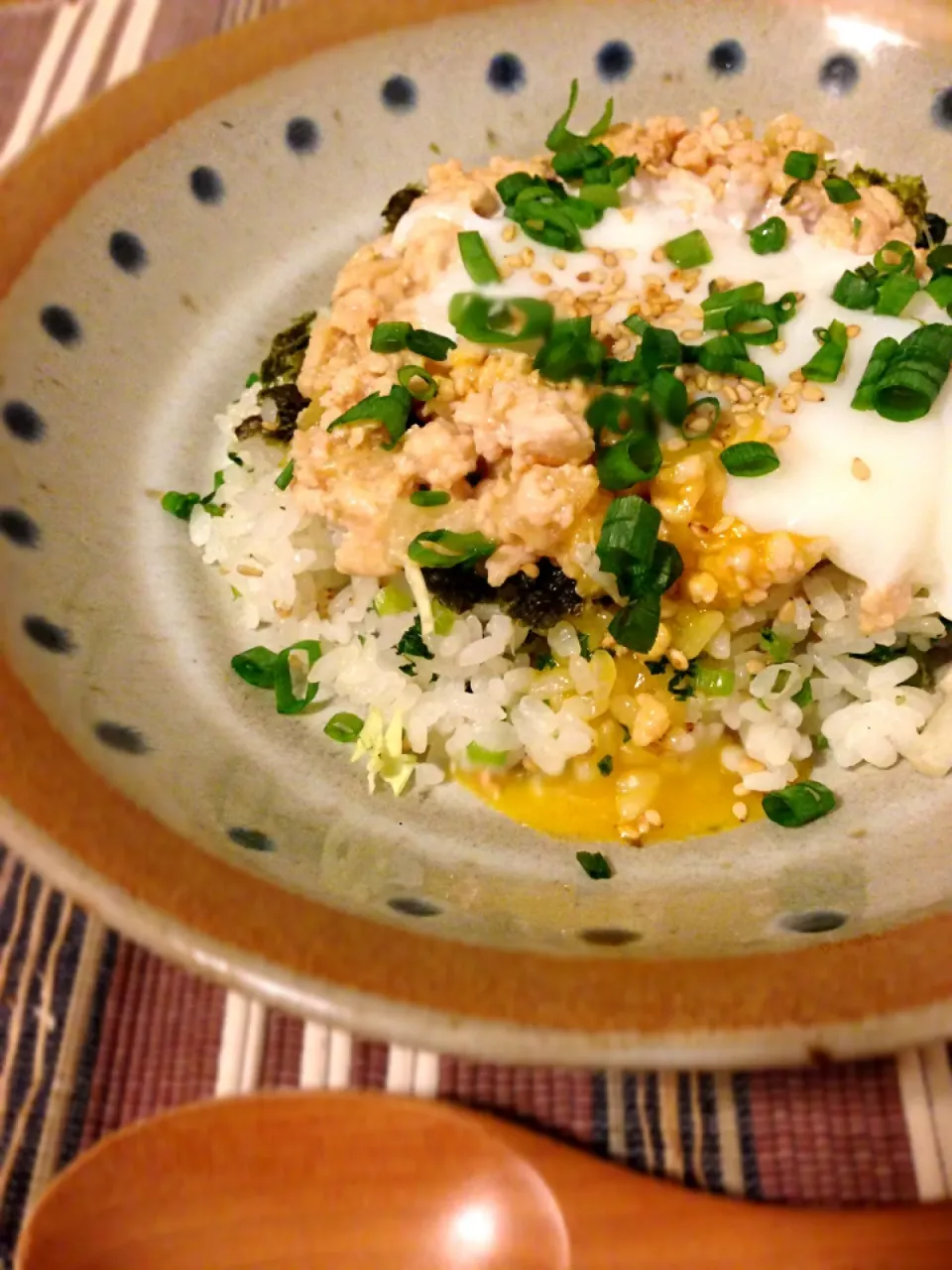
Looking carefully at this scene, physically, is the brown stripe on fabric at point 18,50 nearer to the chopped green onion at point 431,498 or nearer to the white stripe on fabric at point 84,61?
the white stripe on fabric at point 84,61

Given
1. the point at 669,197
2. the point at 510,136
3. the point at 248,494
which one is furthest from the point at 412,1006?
the point at 510,136

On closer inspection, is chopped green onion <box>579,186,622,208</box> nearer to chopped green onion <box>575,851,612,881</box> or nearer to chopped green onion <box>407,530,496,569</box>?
chopped green onion <box>407,530,496,569</box>

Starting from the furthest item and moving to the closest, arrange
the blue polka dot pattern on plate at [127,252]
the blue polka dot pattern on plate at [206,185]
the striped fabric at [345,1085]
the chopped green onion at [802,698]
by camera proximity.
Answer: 1. the blue polka dot pattern on plate at [206,185]
2. the blue polka dot pattern on plate at [127,252]
3. the chopped green onion at [802,698]
4. the striped fabric at [345,1085]

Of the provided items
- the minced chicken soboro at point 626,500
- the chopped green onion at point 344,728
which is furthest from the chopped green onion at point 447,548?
the chopped green onion at point 344,728

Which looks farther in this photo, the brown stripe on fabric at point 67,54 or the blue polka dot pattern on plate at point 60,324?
the brown stripe on fabric at point 67,54

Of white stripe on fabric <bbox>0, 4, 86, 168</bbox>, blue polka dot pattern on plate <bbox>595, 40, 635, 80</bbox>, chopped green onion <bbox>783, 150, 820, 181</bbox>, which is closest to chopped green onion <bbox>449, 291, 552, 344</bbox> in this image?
chopped green onion <bbox>783, 150, 820, 181</bbox>

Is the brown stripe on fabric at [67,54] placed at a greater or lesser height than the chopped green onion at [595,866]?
greater

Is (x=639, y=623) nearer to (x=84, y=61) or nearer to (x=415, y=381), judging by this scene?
(x=415, y=381)
